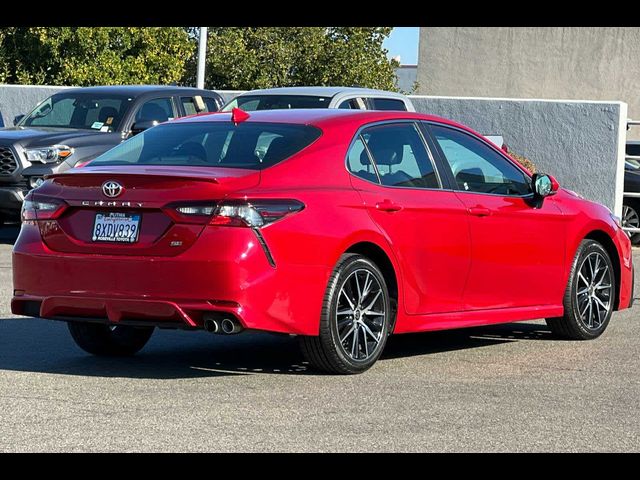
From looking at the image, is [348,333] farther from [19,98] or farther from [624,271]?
[19,98]

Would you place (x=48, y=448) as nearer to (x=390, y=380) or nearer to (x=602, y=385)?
(x=390, y=380)

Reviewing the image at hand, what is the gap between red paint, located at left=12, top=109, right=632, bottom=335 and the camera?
25.5ft

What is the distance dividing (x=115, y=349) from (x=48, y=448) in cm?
284

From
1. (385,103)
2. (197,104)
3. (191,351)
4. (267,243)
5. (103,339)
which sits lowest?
(191,351)

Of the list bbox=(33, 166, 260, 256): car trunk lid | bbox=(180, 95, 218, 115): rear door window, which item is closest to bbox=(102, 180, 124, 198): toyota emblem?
bbox=(33, 166, 260, 256): car trunk lid

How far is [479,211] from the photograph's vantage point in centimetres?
919

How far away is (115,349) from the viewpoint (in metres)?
9.07

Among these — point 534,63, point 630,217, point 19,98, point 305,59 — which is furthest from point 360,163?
point 534,63

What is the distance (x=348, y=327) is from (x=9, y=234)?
A: 11755mm

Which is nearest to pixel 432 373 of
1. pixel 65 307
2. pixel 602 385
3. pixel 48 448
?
pixel 602 385

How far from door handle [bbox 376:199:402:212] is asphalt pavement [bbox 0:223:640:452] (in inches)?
37.9

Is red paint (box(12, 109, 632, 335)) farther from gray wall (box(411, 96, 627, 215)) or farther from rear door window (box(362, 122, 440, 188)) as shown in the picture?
gray wall (box(411, 96, 627, 215))

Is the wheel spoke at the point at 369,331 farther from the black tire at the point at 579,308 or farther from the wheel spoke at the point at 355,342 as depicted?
the black tire at the point at 579,308

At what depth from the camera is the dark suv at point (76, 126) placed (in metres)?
16.7
